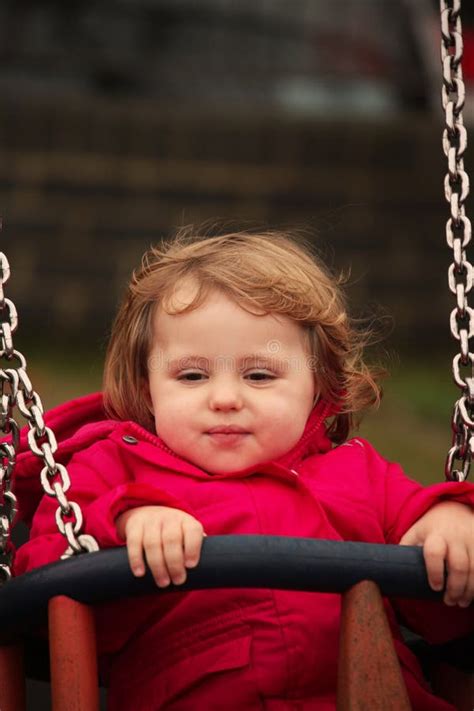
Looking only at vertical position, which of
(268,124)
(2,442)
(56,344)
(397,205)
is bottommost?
(2,442)

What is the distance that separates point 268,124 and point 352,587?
5781 mm

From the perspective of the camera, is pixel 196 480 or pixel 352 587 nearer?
pixel 352 587

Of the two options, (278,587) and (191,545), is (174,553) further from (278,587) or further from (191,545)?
(278,587)

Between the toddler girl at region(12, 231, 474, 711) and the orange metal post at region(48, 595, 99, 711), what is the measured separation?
0.12 m

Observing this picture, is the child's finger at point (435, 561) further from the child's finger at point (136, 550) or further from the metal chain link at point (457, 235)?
the child's finger at point (136, 550)

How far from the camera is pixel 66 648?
1.86 m

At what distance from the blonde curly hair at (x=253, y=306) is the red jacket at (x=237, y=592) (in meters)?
0.12

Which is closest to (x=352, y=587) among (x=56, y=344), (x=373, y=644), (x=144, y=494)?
(x=373, y=644)

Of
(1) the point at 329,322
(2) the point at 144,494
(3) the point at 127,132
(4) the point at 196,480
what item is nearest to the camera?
(2) the point at 144,494

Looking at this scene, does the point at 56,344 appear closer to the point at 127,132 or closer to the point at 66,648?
the point at 127,132

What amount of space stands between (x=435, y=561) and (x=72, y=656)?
0.54 meters

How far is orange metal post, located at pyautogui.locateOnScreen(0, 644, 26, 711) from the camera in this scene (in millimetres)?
2104

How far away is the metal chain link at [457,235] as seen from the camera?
6.88 feet

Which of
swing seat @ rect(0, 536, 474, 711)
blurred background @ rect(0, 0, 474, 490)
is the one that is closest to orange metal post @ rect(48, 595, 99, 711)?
swing seat @ rect(0, 536, 474, 711)
